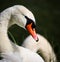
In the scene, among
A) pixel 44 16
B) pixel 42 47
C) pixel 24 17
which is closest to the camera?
pixel 24 17

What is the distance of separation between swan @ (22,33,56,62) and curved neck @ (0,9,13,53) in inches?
23.0

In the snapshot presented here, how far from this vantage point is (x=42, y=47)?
5.05 meters

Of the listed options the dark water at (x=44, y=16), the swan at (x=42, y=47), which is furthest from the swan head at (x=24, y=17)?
the dark water at (x=44, y=16)

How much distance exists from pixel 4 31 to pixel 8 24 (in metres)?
0.07

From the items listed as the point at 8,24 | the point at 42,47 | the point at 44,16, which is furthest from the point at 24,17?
the point at 44,16

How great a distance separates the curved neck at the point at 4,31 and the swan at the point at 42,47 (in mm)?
584

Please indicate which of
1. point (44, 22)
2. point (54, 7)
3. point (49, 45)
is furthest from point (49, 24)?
point (49, 45)

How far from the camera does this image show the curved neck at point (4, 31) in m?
4.30

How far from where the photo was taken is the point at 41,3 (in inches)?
283

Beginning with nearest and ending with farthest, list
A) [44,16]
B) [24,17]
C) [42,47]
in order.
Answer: [24,17], [42,47], [44,16]

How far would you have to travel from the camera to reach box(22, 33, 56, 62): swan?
4.89 metres

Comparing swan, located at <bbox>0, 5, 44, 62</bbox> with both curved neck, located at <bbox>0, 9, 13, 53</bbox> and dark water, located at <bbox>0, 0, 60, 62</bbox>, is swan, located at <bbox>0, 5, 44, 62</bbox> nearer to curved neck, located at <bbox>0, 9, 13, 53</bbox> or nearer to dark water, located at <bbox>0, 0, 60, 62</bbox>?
curved neck, located at <bbox>0, 9, 13, 53</bbox>

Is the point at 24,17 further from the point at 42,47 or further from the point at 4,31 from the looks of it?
the point at 42,47

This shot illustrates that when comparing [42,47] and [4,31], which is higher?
[4,31]
